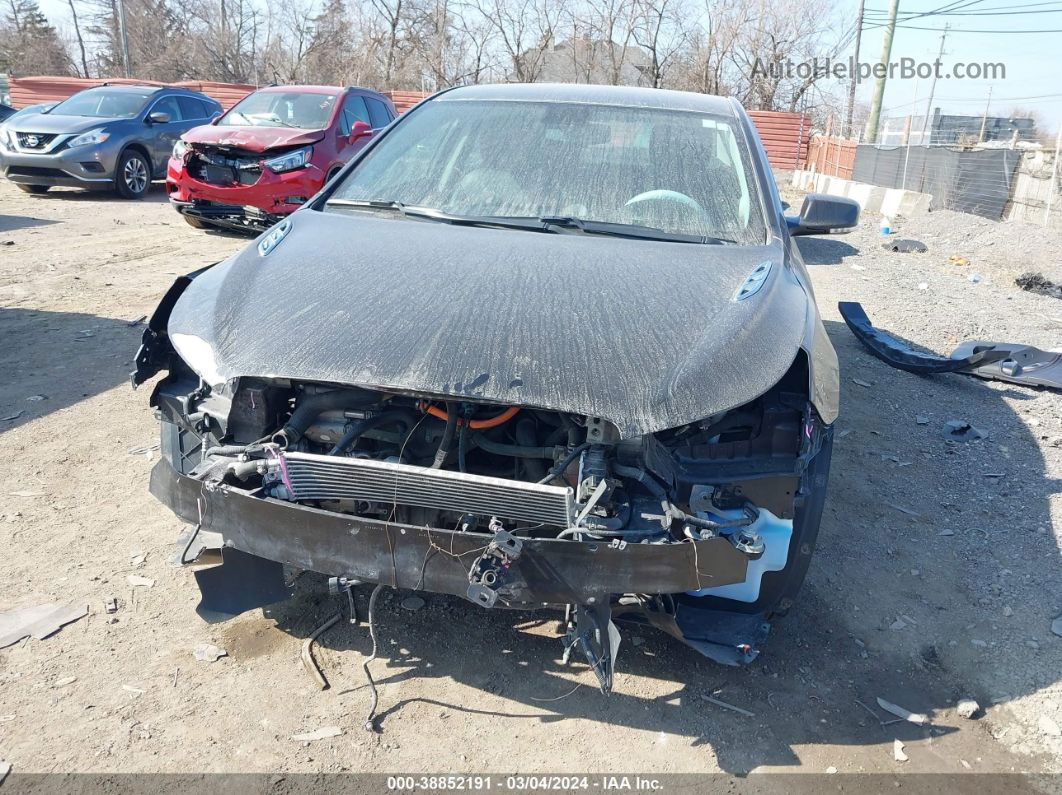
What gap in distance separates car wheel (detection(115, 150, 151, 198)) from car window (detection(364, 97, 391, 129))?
4.06 meters

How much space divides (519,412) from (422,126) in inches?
77.4

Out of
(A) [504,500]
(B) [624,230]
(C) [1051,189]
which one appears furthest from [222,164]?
(C) [1051,189]

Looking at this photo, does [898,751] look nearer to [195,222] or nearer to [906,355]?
[906,355]

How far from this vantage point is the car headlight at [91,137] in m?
11.8

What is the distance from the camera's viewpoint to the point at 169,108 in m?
13.3

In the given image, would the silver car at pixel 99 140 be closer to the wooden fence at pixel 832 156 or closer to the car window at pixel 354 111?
the car window at pixel 354 111

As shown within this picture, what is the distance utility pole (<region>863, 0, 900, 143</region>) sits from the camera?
25688mm

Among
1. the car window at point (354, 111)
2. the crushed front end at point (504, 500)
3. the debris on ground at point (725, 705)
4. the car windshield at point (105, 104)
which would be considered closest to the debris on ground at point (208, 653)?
the crushed front end at point (504, 500)

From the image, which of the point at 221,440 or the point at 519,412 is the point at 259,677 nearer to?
the point at 221,440

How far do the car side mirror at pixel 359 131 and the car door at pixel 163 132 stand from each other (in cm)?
422

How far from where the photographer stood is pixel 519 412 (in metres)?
2.59

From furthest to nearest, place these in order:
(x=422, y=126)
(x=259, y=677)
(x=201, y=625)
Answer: (x=422, y=126)
(x=201, y=625)
(x=259, y=677)

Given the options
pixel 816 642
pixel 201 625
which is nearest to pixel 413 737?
pixel 201 625

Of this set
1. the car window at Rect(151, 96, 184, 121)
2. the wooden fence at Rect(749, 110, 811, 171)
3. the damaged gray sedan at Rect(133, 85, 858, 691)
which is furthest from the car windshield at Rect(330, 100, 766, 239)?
the wooden fence at Rect(749, 110, 811, 171)
